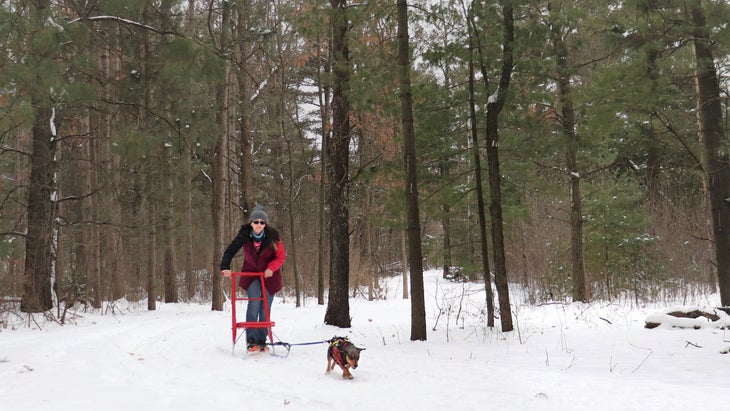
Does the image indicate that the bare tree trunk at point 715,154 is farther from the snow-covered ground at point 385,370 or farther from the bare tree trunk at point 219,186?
the bare tree trunk at point 219,186

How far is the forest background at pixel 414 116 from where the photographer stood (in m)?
7.99

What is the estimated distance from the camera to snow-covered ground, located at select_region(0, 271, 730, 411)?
171 inches

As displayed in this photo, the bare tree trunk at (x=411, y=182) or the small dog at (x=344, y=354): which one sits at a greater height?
the bare tree trunk at (x=411, y=182)

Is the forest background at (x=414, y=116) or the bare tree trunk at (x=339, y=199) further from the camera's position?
the bare tree trunk at (x=339, y=199)

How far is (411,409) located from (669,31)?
7.34 meters

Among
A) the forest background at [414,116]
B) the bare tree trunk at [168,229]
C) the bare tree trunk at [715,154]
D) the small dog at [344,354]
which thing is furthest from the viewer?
the bare tree trunk at [168,229]

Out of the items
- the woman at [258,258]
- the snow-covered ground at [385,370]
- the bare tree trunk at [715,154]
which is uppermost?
the bare tree trunk at [715,154]

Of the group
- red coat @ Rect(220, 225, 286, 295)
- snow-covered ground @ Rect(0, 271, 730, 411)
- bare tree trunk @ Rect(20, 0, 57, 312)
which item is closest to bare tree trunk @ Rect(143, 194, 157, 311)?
bare tree trunk @ Rect(20, 0, 57, 312)

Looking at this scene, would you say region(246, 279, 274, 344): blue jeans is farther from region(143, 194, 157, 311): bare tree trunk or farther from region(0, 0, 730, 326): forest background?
region(143, 194, 157, 311): bare tree trunk

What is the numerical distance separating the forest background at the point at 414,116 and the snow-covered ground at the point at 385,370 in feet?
5.88

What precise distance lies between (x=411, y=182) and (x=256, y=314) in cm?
300

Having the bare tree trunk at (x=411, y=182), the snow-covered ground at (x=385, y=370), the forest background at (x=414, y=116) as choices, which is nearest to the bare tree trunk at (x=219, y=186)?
the forest background at (x=414, y=116)

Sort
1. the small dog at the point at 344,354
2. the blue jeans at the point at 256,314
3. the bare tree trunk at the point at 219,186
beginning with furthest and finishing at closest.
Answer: the bare tree trunk at the point at 219,186 < the blue jeans at the point at 256,314 < the small dog at the point at 344,354

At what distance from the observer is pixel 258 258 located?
23.2 ft
